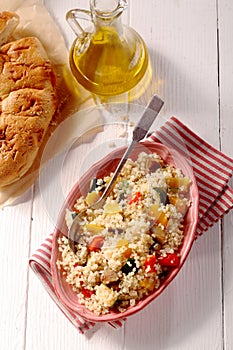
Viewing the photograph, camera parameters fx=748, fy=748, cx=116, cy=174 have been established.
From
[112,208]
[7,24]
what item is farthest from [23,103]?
[112,208]

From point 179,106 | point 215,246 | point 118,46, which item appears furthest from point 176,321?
point 118,46

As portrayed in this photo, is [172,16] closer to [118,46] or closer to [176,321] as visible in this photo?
[118,46]

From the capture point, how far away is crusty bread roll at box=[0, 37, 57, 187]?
1.65 m

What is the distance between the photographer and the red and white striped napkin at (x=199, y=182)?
5.23 ft

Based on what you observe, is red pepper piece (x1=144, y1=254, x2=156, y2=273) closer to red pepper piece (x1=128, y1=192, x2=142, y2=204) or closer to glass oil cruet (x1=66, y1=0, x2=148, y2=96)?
red pepper piece (x1=128, y1=192, x2=142, y2=204)

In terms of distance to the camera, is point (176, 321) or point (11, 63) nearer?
point (176, 321)

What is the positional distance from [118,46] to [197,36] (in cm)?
24

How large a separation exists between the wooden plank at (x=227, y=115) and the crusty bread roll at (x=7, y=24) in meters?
0.49

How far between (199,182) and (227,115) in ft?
0.63

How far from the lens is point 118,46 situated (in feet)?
5.41

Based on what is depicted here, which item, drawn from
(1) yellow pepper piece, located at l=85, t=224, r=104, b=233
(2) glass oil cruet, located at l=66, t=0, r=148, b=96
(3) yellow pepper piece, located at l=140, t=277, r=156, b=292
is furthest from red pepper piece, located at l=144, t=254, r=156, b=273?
(2) glass oil cruet, located at l=66, t=0, r=148, b=96

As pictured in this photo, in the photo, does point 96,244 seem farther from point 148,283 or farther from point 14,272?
point 14,272

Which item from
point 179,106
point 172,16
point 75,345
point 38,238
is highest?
point 172,16

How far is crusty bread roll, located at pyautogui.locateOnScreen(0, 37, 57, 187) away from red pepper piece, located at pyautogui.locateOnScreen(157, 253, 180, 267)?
0.38 metres
